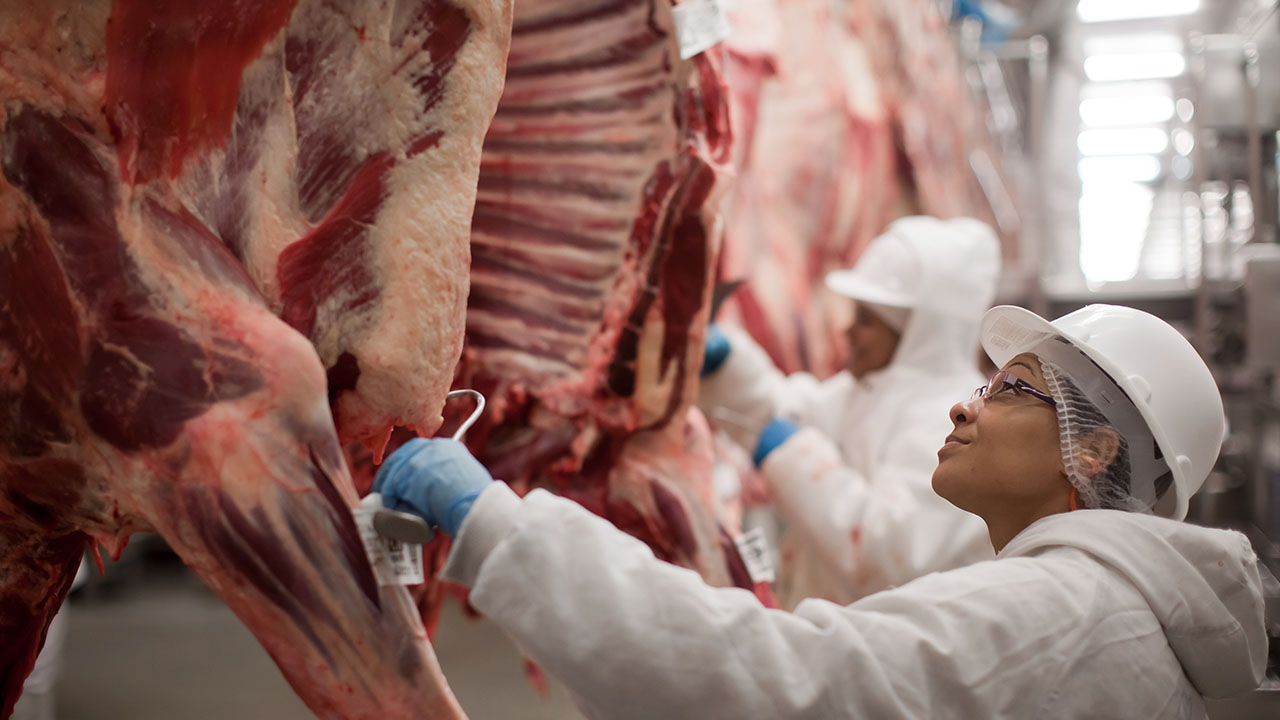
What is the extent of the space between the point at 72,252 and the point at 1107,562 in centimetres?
109

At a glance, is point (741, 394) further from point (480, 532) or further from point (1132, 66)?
point (1132, 66)

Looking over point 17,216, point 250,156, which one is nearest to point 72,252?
point 17,216

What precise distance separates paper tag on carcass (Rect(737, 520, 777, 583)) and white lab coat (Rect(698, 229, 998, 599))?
1.40 feet

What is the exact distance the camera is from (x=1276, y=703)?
195 centimetres

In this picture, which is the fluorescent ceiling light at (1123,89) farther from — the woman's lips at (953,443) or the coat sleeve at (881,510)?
the woman's lips at (953,443)

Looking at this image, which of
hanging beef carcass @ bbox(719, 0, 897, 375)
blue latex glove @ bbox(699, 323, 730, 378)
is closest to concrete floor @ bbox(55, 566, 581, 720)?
blue latex glove @ bbox(699, 323, 730, 378)

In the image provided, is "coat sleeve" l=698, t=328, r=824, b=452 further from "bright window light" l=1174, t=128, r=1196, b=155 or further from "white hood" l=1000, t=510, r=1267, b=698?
"bright window light" l=1174, t=128, r=1196, b=155

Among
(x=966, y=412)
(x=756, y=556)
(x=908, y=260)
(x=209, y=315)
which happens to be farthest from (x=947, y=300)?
(x=209, y=315)

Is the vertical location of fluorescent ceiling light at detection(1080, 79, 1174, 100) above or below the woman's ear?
above

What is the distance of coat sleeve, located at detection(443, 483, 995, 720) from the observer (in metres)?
1.06

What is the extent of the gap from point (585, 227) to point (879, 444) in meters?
1.25

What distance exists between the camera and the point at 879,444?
286 centimetres

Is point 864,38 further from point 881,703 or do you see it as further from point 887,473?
point 881,703

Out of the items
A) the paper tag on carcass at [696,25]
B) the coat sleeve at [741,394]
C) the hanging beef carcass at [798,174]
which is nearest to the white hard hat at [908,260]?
the coat sleeve at [741,394]
